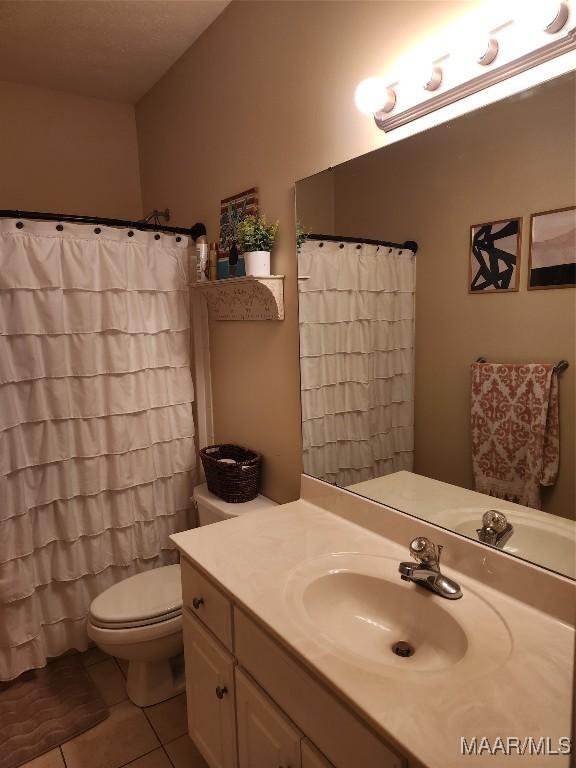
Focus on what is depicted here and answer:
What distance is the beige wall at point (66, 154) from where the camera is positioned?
2.47 meters

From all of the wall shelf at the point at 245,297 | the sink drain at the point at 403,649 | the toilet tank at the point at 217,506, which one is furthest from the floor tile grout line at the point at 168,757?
the wall shelf at the point at 245,297

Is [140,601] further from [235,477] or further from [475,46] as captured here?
[475,46]

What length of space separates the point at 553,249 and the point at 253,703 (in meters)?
1.23

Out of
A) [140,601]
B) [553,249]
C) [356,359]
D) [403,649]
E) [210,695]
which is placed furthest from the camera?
[140,601]

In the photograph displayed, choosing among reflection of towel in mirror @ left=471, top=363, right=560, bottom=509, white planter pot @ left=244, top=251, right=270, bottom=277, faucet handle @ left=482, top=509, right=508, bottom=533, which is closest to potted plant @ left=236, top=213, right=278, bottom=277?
white planter pot @ left=244, top=251, right=270, bottom=277

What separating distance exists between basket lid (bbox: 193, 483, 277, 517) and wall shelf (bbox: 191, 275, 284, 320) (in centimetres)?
75

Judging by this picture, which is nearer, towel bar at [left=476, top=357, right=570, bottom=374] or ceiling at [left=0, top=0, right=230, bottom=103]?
towel bar at [left=476, top=357, right=570, bottom=374]

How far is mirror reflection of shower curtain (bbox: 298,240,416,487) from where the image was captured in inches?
55.6

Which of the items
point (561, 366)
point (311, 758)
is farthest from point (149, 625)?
point (561, 366)

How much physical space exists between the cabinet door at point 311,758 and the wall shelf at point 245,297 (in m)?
1.29

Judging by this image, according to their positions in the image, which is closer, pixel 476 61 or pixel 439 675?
pixel 439 675

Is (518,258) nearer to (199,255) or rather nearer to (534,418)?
(534,418)

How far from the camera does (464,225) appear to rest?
3.91ft

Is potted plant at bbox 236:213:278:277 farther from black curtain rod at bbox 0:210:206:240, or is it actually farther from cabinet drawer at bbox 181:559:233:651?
cabinet drawer at bbox 181:559:233:651
